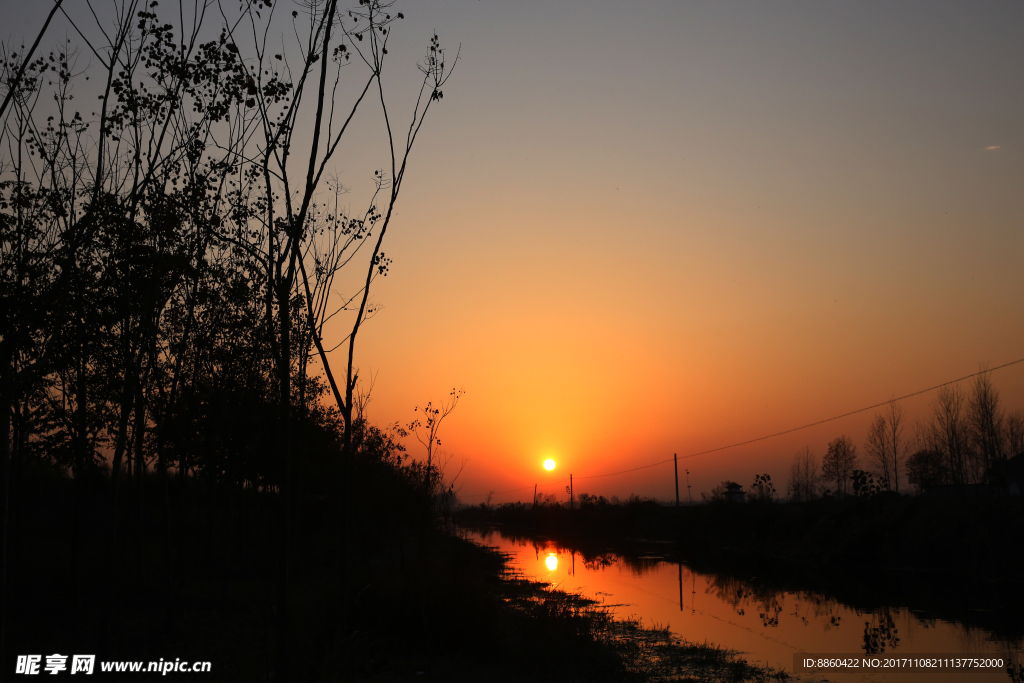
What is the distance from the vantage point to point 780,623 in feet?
65.8

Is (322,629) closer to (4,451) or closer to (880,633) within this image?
(4,451)

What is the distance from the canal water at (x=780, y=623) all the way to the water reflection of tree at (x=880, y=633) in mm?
24

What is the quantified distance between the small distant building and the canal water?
1105 inches

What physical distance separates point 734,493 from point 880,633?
46943 millimetres

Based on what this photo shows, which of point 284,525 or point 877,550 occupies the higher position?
point 284,525

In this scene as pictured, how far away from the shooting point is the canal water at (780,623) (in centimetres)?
1530

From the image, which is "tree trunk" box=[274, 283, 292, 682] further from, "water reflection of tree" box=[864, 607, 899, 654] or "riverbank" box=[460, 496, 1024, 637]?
"riverbank" box=[460, 496, 1024, 637]

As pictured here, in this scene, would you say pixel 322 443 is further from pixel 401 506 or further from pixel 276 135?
pixel 276 135

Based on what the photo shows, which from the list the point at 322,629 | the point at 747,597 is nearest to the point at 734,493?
the point at 747,597

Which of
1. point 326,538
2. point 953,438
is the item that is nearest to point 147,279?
point 326,538

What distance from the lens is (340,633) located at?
9617 mm

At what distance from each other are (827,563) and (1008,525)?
9.90 metres

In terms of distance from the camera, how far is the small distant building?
197ft

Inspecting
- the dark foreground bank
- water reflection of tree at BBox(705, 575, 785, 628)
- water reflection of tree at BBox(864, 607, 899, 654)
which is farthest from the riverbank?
the dark foreground bank
